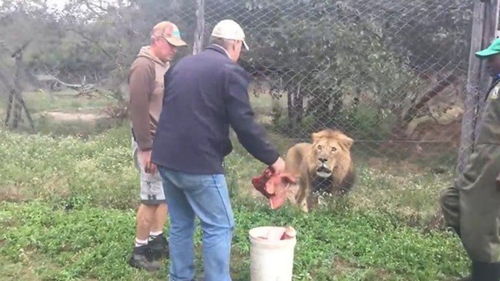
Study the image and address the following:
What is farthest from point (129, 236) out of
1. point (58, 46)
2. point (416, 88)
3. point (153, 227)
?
point (58, 46)

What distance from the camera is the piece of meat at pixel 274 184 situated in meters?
3.92

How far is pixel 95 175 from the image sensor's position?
22.7 feet

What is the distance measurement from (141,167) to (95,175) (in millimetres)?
2676

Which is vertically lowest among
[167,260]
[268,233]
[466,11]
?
[167,260]

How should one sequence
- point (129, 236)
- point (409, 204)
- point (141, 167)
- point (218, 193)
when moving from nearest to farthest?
1. point (218, 193)
2. point (141, 167)
3. point (129, 236)
4. point (409, 204)

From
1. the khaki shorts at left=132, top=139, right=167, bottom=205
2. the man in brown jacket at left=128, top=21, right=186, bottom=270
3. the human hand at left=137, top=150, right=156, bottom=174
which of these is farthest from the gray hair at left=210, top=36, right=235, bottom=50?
the khaki shorts at left=132, top=139, right=167, bottom=205

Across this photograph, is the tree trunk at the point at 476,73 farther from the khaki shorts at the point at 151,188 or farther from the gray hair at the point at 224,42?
the khaki shorts at the point at 151,188

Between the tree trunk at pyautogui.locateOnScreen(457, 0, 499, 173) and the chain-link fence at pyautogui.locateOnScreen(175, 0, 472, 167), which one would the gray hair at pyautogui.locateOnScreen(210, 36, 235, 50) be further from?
the chain-link fence at pyautogui.locateOnScreen(175, 0, 472, 167)

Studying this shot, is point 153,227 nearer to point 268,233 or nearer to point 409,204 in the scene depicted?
point 268,233

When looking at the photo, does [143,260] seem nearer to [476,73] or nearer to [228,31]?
[228,31]

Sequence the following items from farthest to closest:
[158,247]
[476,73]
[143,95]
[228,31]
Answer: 1. [476,73]
2. [158,247]
3. [143,95]
4. [228,31]

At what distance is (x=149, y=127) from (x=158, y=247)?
982 mm

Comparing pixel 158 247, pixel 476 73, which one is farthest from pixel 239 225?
pixel 476 73

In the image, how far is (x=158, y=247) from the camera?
4.64m
